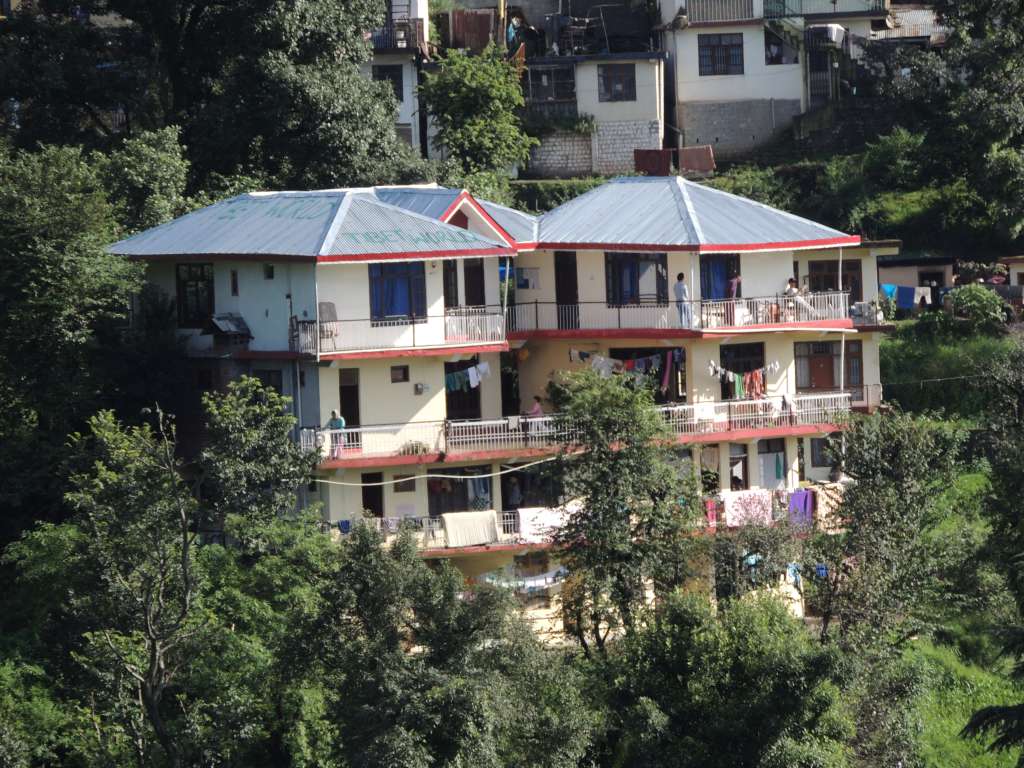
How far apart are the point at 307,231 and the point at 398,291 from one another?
7.84 ft

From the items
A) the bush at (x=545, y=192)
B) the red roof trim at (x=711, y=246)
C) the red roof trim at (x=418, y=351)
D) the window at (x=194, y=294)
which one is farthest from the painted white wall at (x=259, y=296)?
the bush at (x=545, y=192)

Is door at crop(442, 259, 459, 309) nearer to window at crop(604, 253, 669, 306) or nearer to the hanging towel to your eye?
window at crop(604, 253, 669, 306)

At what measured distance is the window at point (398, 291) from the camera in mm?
56031

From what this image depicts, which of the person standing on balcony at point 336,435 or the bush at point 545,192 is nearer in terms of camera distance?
→ the person standing on balcony at point 336,435

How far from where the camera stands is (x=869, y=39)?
7662cm

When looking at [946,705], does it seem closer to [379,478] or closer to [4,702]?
[379,478]

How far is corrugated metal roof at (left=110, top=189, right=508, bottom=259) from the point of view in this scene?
5581 cm

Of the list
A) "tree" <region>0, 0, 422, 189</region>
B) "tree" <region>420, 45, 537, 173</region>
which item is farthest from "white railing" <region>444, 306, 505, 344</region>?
"tree" <region>420, 45, 537, 173</region>

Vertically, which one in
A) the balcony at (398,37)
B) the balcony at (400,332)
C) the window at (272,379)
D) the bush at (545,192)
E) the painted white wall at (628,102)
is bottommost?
the window at (272,379)

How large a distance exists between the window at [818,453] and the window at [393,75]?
64.8ft

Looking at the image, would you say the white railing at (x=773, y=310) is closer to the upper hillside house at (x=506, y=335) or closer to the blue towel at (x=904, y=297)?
the upper hillside house at (x=506, y=335)

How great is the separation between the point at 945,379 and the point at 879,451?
41.2 feet

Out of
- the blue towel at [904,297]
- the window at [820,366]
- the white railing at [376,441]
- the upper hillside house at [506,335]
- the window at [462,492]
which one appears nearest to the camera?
the white railing at [376,441]

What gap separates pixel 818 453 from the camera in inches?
2376
